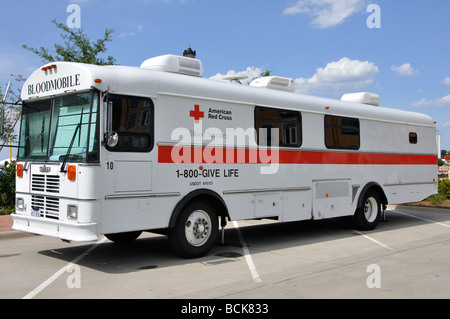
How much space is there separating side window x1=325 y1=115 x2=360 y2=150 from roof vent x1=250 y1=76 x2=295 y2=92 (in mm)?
1085

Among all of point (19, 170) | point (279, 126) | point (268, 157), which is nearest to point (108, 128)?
point (19, 170)

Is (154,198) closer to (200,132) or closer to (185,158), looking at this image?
(185,158)

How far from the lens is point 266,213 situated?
856 cm

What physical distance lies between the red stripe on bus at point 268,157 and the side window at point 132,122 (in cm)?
33

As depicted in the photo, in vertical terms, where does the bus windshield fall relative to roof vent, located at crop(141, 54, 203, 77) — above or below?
below

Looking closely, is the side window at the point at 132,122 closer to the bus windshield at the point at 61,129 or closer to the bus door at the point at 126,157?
the bus door at the point at 126,157

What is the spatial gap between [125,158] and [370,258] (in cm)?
443

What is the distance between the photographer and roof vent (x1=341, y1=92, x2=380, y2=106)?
1151 cm

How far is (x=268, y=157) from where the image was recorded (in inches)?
341

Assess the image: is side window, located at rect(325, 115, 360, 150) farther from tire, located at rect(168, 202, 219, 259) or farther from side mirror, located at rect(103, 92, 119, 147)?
side mirror, located at rect(103, 92, 119, 147)

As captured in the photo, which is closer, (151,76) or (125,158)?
(125,158)

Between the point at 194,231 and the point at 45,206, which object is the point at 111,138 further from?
the point at 194,231

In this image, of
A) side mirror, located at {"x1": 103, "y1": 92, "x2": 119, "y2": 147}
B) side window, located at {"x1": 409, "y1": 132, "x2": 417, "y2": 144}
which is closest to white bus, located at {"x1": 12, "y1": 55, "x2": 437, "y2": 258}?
side mirror, located at {"x1": 103, "y1": 92, "x2": 119, "y2": 147}
